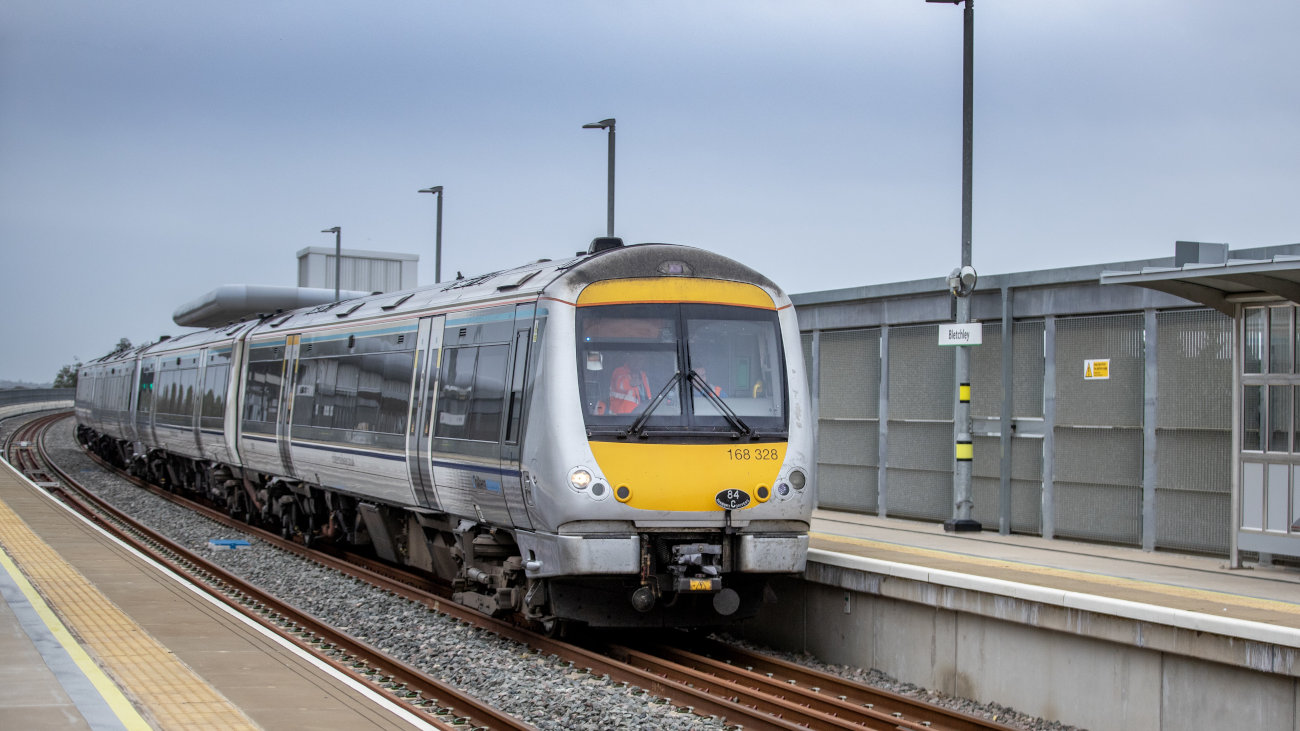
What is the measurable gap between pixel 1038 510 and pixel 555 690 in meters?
6.93

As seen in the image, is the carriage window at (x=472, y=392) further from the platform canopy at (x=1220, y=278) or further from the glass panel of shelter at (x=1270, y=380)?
the glass panel of shelter at (x=1270, y=380)

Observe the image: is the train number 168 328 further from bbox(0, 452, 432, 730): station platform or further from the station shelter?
bbox(0, 452, 432, 730): station platform

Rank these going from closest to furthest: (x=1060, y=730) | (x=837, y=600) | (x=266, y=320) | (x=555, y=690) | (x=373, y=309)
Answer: (x=1060, y=730) → (x=555, y=690) → (x=837, y=600) → (x=373, y=309) → (x=266, y=320)

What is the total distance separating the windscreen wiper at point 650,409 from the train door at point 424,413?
3.03 metres

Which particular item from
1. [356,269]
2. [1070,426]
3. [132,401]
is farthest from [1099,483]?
[356,269]

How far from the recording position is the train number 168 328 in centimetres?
1047

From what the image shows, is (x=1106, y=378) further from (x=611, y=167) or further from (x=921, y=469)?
(x=611, y=167)

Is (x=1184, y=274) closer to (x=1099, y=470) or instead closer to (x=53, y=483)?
(x=1099, y=470)

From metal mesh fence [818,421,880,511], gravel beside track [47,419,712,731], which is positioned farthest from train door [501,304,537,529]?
metal mesh fence [818,421,880,511]

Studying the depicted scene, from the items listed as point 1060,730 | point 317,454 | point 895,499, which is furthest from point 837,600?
point 317,454

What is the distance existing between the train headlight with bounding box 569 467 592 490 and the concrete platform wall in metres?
2.54

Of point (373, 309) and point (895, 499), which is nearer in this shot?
point (373, 309)

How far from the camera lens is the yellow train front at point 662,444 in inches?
399

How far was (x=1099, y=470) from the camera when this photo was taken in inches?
537
